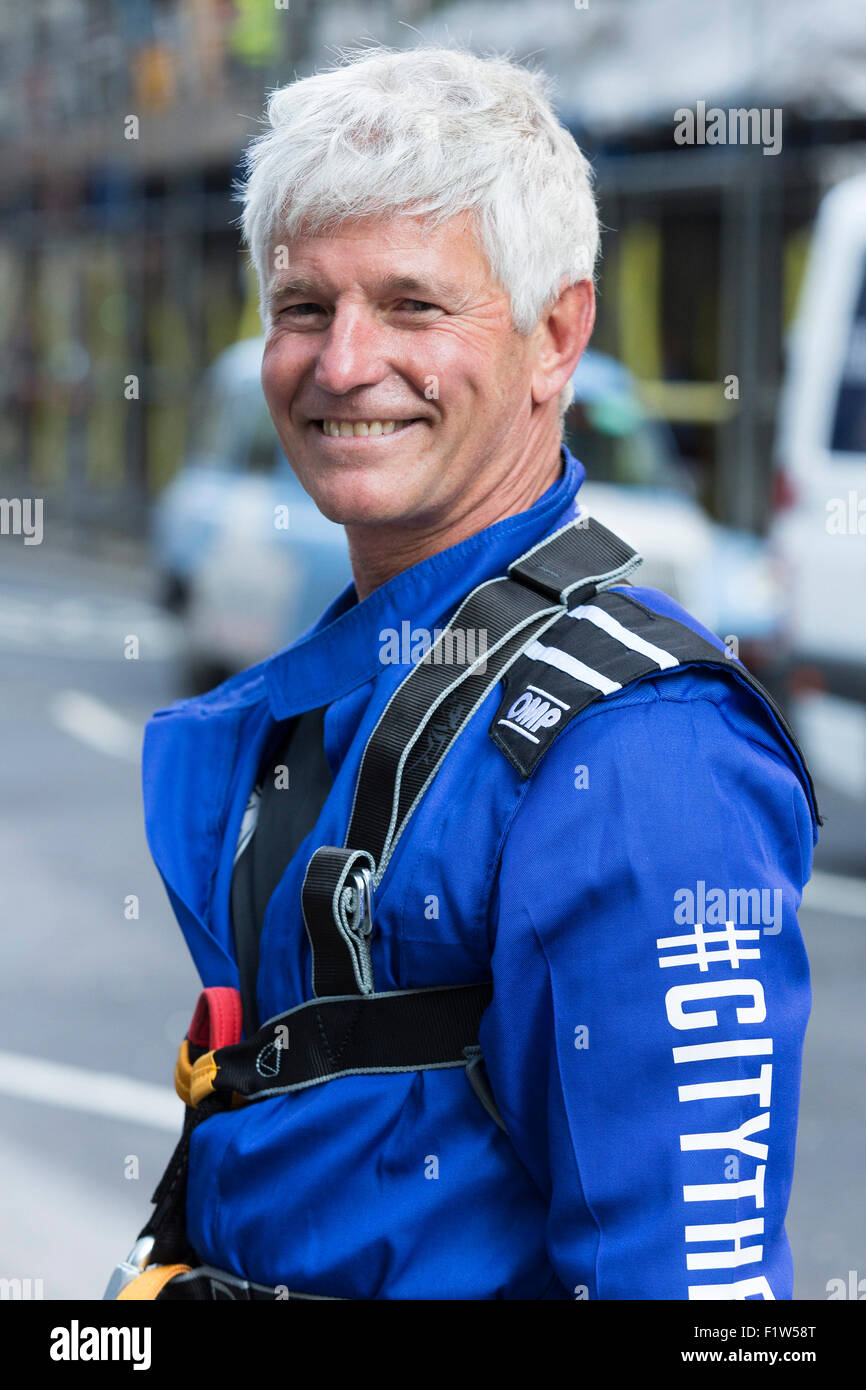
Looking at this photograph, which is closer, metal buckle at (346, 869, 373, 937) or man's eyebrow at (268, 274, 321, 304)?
metal buckle at (346, 869, 373, 937)

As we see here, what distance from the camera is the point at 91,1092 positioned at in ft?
16.8

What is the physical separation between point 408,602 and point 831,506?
601 centimetres

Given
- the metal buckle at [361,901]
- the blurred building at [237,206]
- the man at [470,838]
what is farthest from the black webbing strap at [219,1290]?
the blurred building at [237,206]

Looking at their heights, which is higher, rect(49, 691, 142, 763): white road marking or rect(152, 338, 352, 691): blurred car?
rect(152, 338, 352, 691): blurred car

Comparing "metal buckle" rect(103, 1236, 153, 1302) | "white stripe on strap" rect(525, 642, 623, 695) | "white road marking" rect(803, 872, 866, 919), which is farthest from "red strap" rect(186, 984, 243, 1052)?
"white road marking" rect(803, 872, 866, 919)

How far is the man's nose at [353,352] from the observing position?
5.65 ft

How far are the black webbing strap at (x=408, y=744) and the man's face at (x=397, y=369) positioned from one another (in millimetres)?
148

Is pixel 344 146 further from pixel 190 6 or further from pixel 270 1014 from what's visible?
pixel 190 6

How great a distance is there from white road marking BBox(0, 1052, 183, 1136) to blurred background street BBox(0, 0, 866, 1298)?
14 millimetres

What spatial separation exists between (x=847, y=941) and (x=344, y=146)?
533 cm

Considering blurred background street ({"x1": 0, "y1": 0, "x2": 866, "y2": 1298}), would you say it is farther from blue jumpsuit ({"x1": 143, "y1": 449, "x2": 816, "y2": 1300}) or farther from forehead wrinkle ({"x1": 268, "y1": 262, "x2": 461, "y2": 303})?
blue jumpsuit ({"x1": 143, "y1": 449, "x2": 816, "y2": 1300})

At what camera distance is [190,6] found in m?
21.6

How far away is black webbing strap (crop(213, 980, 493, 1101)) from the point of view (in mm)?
1578
